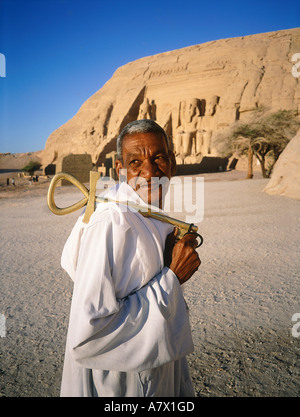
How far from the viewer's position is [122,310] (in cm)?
85

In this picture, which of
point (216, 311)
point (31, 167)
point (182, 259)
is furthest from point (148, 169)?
point (31, 167)

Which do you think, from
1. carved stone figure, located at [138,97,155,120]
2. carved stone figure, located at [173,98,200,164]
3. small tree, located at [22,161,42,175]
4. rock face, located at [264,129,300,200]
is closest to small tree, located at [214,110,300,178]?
rock face, located at [264,129,300,200]

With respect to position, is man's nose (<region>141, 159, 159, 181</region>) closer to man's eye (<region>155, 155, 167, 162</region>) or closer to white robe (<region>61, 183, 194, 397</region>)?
man's eye (<region>155, 155, 167, 162</region>)

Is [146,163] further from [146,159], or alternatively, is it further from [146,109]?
[146,109]

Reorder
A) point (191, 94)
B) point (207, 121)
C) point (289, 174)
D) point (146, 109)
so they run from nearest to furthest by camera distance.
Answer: point (289, 174) < point (207, 121) < point (191, 94) < point (146, 109)

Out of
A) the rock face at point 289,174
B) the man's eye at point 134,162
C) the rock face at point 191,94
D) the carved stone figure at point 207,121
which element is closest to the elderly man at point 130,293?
the man's eye at point 134,162

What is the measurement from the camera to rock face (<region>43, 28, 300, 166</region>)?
33656 millimetres

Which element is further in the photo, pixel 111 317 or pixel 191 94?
pixel 191 94

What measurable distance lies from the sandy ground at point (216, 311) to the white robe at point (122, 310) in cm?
126

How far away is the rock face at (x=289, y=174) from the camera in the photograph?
9336 millimetres

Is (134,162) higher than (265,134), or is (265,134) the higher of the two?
(265,134)

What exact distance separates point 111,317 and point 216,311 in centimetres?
247
